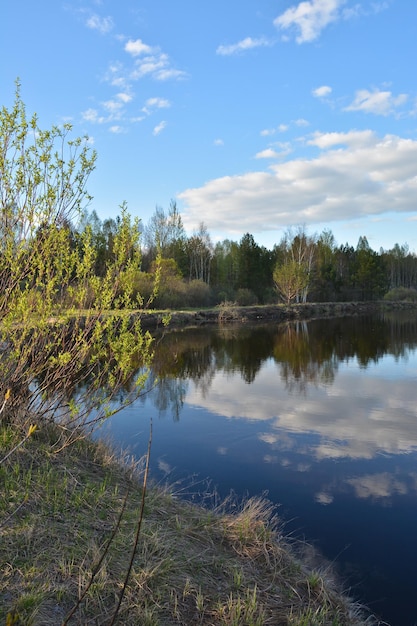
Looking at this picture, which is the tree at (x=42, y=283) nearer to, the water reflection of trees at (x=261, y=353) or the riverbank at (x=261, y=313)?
the water reflection of trees at (x=261, y=353)

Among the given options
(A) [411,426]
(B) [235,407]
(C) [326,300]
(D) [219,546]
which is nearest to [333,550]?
(D) [219,546]

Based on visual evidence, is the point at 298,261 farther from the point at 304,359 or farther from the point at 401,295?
the point at 304,359

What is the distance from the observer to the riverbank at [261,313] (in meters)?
34.8

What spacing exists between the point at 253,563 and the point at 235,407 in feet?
24.2

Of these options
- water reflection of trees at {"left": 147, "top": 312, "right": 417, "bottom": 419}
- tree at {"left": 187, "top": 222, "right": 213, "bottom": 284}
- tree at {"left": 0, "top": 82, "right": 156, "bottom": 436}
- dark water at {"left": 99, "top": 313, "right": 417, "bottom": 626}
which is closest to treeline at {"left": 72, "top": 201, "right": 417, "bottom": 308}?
tree at {"left": 187, "top": 222, "right": 213, "bottom": 284}

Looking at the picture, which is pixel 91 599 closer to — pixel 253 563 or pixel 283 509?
pixel 253 563

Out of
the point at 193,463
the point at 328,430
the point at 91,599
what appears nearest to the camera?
the point at 91,599

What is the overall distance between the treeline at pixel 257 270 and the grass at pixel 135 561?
33490 mm

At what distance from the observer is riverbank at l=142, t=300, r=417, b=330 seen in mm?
34838

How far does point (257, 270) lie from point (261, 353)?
41.2 metres

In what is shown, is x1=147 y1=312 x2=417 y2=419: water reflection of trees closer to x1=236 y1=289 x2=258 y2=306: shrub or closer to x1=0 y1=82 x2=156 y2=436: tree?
x1=0 y1=82 x2=156 y2=436: tree

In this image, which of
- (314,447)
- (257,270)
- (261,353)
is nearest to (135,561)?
(314,447)

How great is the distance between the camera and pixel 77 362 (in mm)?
6207

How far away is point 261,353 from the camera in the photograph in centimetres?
2142
